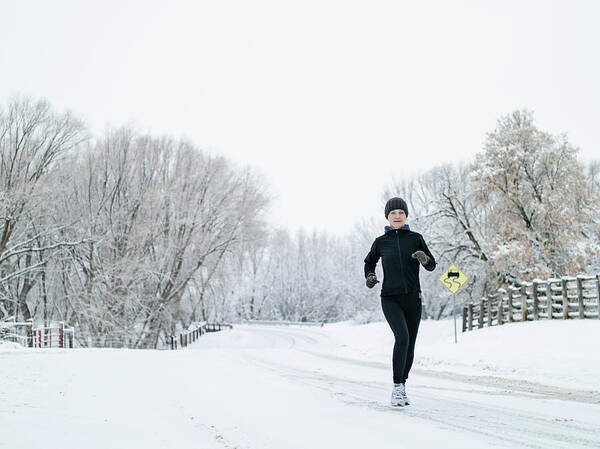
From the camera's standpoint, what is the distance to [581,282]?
1666 centimetres

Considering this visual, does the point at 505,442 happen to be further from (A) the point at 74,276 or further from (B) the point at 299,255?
(B) the point at 299,255

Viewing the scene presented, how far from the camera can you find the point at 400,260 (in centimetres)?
599

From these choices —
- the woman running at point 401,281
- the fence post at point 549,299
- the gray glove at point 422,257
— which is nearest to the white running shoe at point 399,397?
the woman running at point 401,281

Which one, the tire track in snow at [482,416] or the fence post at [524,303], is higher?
the fence post at [524,303]

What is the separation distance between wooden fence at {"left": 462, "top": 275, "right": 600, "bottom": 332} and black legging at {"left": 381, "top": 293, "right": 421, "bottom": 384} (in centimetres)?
1215

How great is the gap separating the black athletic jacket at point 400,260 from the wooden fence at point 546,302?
12164 millimetres

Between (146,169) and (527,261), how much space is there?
823 inches

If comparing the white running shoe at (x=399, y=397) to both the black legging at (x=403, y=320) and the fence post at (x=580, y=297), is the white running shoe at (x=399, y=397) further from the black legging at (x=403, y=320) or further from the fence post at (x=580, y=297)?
the fence post at (x=580, y=297)

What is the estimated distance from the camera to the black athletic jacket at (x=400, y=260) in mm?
5957

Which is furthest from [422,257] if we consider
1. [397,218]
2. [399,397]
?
[399,397]

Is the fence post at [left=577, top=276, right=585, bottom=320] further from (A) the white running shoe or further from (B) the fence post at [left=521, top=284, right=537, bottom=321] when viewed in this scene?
(A) the white running shoe

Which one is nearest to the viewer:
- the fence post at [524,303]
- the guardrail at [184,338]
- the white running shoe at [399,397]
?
the white running shoe at [399,397]

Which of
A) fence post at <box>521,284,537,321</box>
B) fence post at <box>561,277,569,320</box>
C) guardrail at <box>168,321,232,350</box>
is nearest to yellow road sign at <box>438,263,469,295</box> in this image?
fence post at <box>521,284,537,321</box>

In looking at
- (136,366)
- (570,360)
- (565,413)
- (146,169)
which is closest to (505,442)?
(565,413)
